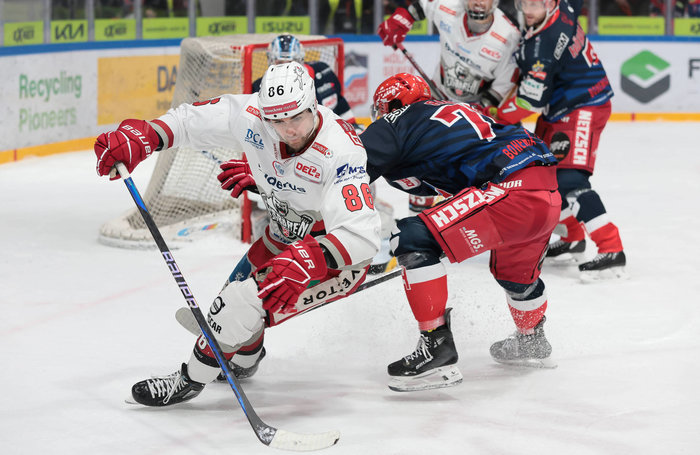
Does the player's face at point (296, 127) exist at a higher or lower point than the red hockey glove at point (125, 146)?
higher

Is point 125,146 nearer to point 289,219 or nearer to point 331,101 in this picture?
point 289,219

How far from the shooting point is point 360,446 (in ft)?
9.61

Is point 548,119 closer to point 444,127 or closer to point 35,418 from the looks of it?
point 444,127

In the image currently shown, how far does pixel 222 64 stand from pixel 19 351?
2.38 m

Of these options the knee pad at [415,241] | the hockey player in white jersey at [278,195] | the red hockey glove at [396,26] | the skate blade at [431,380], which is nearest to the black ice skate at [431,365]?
the skate blade at [431,380]

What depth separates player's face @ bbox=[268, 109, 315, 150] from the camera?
2912 millimetres

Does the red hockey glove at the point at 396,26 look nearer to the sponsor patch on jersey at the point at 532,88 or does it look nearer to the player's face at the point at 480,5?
the player's face at the point at 480,5

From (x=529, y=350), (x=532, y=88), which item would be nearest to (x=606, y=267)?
(x=532, y=88)

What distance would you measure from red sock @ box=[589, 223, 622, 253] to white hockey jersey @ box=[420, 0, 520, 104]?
89cm

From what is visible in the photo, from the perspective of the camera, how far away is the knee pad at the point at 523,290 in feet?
11.7

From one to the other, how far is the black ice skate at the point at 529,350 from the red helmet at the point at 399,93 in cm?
90

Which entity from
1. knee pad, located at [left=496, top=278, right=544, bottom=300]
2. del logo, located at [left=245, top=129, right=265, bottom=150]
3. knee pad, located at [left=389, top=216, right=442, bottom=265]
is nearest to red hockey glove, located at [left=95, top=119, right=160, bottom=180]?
del logo, located at [left=245, top=129, right=265, bottom=150]

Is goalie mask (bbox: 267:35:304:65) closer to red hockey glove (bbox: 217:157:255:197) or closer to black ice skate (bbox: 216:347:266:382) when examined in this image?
red hockey glove (bbox: 217:157:255:197)

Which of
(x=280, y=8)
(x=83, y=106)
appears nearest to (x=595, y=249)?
(x=83, y=106)
